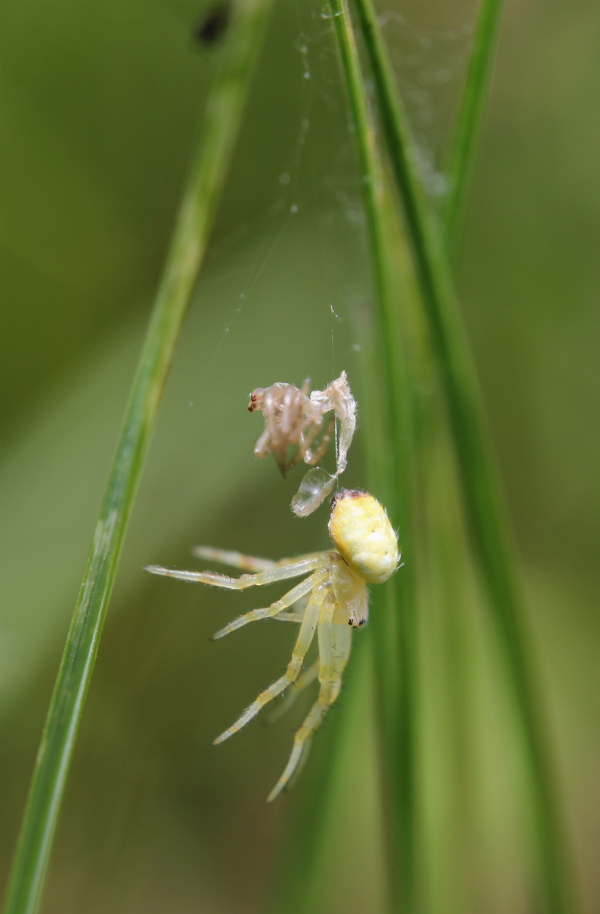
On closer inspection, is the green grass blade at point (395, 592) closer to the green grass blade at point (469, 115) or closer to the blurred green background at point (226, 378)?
the green grass blade at point (469, 115)

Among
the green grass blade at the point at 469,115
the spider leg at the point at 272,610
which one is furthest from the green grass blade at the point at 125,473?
the spider leg at the point at 272,610

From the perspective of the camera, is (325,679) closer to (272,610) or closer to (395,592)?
(272,610)

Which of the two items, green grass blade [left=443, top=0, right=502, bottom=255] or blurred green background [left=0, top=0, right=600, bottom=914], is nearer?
green grass blade [left=443, top=0, right=502, bottom=255]

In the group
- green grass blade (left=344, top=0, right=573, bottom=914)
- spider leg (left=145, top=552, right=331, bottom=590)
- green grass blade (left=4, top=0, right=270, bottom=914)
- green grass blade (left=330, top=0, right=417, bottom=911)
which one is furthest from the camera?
spider leg (left=145, top=552, right=331, bottom=590)

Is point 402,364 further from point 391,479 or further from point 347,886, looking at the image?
point 347,886

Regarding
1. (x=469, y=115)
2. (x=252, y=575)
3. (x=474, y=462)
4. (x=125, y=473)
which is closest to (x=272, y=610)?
(x=252, y=575)

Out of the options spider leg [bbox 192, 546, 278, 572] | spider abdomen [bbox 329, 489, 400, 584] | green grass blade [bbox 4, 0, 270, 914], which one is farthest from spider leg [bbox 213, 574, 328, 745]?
green grass blade [bbox 4, 0, 270, 914]

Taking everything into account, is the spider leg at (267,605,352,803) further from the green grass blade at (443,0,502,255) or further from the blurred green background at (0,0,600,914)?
the green grass blade at (443,0,502,255)
